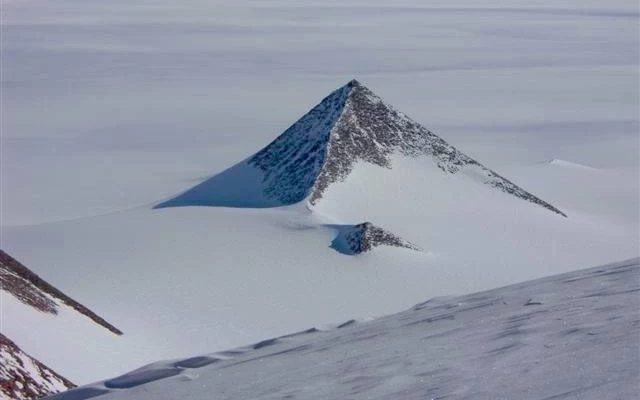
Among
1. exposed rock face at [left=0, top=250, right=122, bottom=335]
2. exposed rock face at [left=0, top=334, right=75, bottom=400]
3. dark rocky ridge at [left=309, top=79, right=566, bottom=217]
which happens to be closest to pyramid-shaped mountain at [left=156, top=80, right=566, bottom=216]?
dark rocky ridge at [left=309, top=79, right=566, bottom=217]

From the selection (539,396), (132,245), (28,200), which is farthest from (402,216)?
(539,396)

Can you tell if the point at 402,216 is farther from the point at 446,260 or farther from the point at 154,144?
the point at 154,144

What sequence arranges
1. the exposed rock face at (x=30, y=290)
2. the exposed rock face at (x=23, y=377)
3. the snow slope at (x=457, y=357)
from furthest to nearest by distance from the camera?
the exposed rock face at (x=30, y=290) < the exposed rock face at (x=23, y=377) < the snow slope at (x=457, y=357)

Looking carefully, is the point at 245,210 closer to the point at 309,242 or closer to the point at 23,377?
the point at 309,242

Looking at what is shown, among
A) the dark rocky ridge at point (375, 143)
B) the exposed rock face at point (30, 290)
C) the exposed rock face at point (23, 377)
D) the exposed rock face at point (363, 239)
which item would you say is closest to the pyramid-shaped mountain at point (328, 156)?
the dark rocky ridge at point (375, 143)

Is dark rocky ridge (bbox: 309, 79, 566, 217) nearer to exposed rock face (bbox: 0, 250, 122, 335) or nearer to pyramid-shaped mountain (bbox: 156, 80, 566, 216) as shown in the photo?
pyramid-shaped mountain (bbox: 156, 80, 566, 216)

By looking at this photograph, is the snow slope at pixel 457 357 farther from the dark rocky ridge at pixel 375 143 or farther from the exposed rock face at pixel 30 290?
the dark rocky ridge at pixel 375 143
